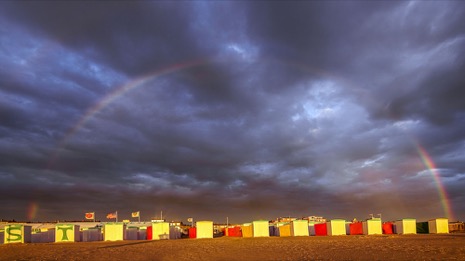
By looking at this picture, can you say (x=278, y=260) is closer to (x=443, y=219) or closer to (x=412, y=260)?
(x=412, y=260)

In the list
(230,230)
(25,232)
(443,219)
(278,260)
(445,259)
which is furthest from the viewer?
(230,230)

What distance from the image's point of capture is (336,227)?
94312 millimetres

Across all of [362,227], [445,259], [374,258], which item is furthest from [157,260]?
[362,227]

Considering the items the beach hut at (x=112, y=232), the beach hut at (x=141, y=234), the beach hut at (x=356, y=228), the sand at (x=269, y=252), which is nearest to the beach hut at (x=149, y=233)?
the beach hut at (x=141, y=234)

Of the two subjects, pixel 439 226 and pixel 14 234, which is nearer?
pixel 14 234

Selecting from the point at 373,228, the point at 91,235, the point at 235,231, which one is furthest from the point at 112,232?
the point at 373,228

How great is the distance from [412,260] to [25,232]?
6841 centimetres

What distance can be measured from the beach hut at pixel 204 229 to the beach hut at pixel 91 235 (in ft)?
71.1

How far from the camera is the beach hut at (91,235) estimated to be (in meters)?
86.6

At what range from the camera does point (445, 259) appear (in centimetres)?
3078

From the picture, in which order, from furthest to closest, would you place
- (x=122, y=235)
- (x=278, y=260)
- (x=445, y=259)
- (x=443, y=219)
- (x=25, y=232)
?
(x=443, y=219), (x=122, y=235), (x=25, y=232), (x=278, y=260), (x=445, y=259)

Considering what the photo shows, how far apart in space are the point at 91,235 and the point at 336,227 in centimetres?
5487

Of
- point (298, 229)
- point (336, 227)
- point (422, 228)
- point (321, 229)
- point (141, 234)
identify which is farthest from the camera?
point (321, 229)

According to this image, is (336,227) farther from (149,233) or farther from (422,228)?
(149,233)
